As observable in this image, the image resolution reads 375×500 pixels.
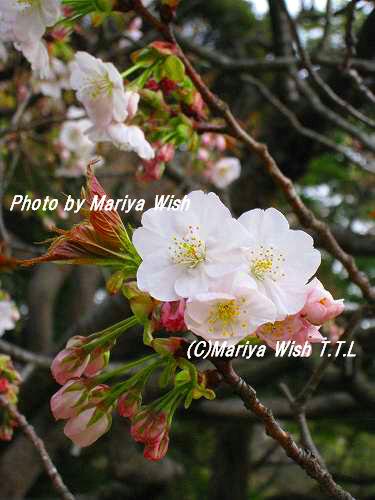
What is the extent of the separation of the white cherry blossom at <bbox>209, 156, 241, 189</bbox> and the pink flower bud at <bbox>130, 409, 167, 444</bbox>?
216 centimetres

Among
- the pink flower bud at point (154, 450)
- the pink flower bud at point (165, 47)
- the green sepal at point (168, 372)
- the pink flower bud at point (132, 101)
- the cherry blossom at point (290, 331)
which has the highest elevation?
the pink flower bud at point (165, 47)

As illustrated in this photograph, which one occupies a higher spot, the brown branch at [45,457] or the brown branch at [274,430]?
the brown branch at [274,430]

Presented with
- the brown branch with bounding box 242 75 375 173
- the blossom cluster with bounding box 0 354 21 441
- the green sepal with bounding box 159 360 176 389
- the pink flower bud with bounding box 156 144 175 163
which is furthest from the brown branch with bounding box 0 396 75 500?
the brown branch with bounding box 242 75 375 173

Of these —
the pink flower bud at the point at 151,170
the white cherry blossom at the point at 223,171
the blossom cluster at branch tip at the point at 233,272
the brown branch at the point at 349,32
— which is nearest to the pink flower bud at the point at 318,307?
the blossom cluster at branch tip at the point at 233,272

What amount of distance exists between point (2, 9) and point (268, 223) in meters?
0.72

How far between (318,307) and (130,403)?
0.30 metres

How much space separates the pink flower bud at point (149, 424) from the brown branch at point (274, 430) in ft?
0.40

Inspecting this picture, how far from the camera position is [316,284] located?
28.3 inches

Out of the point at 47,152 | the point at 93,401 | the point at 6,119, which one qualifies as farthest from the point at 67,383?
the point at 6,119

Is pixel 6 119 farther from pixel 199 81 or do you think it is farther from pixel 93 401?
pixel 93 401

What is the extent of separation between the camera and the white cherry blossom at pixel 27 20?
1.04 metres

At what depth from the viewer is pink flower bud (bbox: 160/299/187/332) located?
67 cm

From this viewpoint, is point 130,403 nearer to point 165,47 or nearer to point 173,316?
point 173,316

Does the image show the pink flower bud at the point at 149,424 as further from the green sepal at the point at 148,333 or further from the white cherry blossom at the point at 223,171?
the white cherry blossom at the point at 223,171
